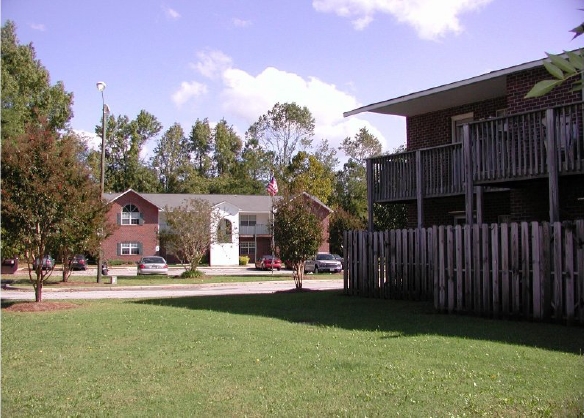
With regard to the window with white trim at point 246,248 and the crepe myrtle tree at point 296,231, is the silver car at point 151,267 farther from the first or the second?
the window with white trim at point 246,248

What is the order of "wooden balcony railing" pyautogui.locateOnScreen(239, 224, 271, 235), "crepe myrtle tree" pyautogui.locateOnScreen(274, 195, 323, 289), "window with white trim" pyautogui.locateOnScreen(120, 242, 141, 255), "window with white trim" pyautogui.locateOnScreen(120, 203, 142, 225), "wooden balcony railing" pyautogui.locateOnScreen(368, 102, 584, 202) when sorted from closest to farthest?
1. "wooden balcony railing" pyautogui.locateOnScreen(368, 102, 584, 202)
2. "crepe myrtle tree" pyautogui.locateOnScreen(274, 195, 323, 289)
3. "window with white trim" pyautogui.locateOnScreen(120, 203, 142, 225)
4. "window with white trim" pyautogui.locateOnScreen(120, 242, 141, 255)
5. "wooden balcony railing" pyautogui.locateOnScreen(239, 224, 271, 235)

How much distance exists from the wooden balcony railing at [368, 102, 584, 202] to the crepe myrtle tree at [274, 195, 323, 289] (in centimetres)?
586

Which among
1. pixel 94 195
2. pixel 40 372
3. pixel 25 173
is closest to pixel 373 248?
pixel 94 195

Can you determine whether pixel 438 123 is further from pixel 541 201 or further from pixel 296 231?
pixel 296 231

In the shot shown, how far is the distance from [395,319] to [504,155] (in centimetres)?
464

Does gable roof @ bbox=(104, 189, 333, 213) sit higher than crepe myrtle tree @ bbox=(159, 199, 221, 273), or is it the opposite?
gable roof @ bbox=(104, 189, 333, 213)

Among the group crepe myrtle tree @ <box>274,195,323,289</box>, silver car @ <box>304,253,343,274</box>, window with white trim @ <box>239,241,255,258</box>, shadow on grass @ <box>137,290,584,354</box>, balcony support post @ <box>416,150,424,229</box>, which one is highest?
balcony support post @ <box>416,150,424,229</box>

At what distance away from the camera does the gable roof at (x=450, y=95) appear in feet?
53.7

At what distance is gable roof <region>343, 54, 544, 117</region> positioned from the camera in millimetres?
16375

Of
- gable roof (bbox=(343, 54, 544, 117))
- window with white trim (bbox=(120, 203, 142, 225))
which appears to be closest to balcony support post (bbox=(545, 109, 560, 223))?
gable roof (bbox=(343, 54, 544, 117))

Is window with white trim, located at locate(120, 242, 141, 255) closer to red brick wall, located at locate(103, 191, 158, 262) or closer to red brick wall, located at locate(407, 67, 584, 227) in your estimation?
red brick wall, located at locate(103, 191, 158, 262)

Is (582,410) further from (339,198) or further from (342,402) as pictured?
(339,198)

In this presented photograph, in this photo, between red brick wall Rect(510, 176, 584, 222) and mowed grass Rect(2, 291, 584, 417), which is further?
red brick wall Rect(510, 176, 584, 222)

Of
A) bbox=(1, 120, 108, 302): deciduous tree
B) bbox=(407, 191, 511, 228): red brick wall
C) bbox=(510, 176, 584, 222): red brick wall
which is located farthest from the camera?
bbox=(407, 191, 511, 228): red brick wall
